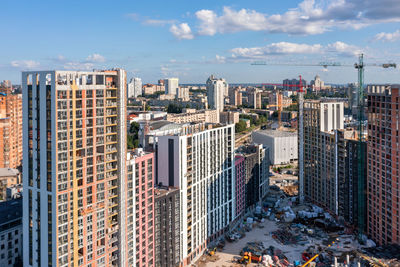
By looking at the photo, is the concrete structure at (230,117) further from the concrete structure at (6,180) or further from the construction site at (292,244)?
the concrete structure at (6,180)

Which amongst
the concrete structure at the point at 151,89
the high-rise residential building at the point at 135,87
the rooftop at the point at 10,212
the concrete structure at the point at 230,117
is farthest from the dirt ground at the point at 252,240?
the concrete structure at the point at 151,89

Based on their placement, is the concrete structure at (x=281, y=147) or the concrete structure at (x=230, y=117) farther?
the concrete structure at (x=230, y=117)

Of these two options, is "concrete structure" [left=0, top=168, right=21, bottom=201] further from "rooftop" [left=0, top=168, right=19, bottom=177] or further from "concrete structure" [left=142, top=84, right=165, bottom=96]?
"concrete structure" [left=142, top=84, right=165, bottom=96]

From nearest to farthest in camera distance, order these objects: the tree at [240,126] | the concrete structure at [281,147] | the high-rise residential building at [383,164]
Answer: the high-rise residential building at [383,164]
the concrete structure at [281,147]
the tree at [240,126]

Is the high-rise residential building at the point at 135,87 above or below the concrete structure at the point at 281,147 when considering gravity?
above

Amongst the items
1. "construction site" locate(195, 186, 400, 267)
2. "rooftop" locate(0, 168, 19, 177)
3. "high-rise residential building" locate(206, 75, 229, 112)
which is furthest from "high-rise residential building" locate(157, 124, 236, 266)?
"high-rise residential building" locate(206, 75, 229, 112)

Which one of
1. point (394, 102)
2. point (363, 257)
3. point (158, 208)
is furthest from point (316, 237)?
point (158, 208)

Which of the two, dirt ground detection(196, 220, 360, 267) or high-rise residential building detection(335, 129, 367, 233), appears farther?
high-rise residential building detection(335, 129, 367, 233)
